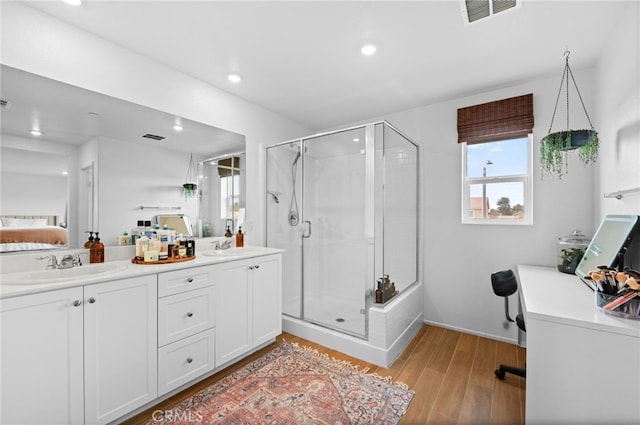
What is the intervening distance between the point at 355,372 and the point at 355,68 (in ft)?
8.38

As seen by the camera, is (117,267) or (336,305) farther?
(336,305)

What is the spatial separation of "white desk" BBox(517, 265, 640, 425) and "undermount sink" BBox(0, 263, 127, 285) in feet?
7.94

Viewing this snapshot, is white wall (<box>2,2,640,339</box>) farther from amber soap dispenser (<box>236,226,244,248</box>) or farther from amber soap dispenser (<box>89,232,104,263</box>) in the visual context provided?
amber soap dispenser (<box>89,232,104,263</box>)

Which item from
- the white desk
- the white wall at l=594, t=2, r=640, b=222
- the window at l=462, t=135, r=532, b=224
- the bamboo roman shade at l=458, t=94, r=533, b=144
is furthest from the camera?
the window at l=462, t=135, r=532, b=224

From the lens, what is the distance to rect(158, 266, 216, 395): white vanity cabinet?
178cm

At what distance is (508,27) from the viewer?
183cm

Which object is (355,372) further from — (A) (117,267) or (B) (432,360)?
(A) (117,267)

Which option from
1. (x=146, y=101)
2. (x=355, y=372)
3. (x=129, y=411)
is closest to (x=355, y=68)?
(x=146, y=101)

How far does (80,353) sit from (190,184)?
147 centimetres

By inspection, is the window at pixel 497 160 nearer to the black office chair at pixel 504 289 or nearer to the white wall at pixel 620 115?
the white wall at pixel 620 115

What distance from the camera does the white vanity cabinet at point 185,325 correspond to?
1.78 m

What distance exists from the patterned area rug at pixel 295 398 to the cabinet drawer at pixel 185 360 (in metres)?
0.14

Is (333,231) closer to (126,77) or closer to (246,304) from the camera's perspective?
(246,304)

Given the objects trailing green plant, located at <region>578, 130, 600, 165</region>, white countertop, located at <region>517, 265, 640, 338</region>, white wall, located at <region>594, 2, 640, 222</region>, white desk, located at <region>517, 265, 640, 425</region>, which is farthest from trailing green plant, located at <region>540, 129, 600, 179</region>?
white desk, located at <region>517, 265, 640, 425</region>
